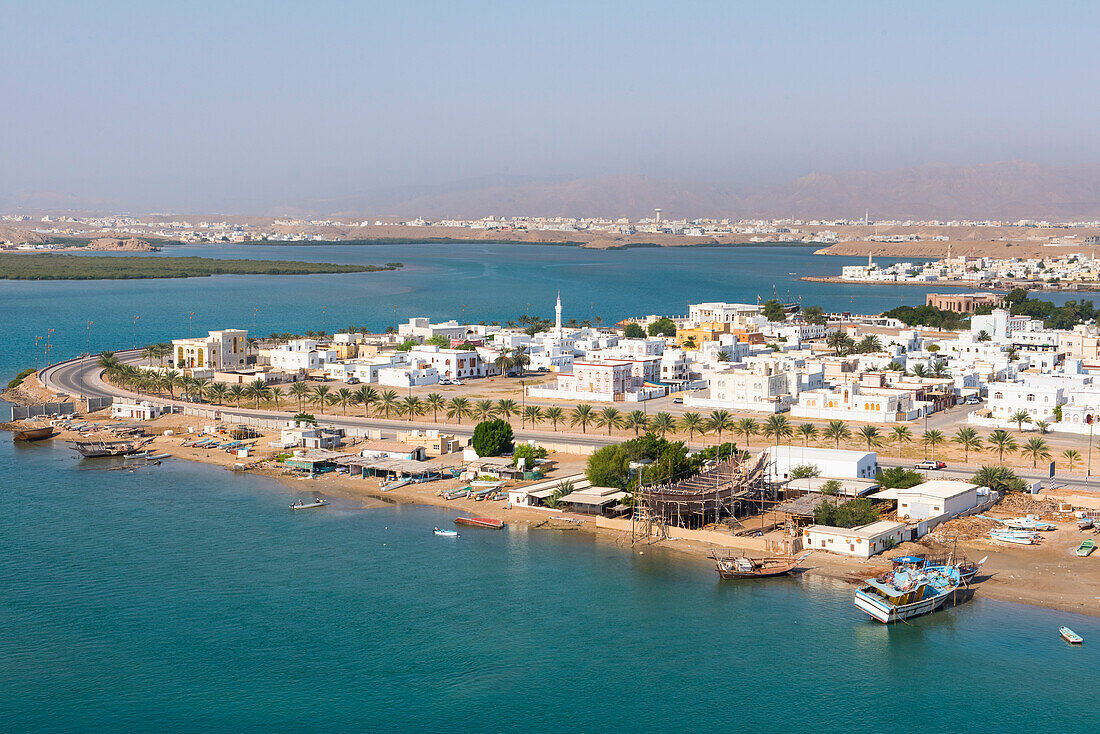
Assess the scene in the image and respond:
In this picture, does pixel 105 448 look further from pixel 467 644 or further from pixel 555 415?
pixel 467 644

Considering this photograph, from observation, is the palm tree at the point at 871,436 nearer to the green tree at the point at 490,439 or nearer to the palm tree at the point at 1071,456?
the palm tree at the point at 1071,456

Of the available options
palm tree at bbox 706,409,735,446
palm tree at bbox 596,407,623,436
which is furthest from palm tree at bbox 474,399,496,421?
palm tree at bbox 706,409,735,446

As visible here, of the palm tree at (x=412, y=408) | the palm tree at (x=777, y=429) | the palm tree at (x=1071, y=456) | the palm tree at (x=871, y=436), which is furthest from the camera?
the palm tree at (x=412, y=408)

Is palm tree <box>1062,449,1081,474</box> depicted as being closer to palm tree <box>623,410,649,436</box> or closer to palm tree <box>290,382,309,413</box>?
palm tree <box>623,410,649,436</box>

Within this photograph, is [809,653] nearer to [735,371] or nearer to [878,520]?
[878,520]

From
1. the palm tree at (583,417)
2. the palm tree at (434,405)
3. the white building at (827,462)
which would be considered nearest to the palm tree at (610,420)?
the palm tree at (583,417)

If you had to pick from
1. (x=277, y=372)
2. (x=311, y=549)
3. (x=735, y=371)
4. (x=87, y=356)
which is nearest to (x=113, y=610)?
(x=311, y=549)
